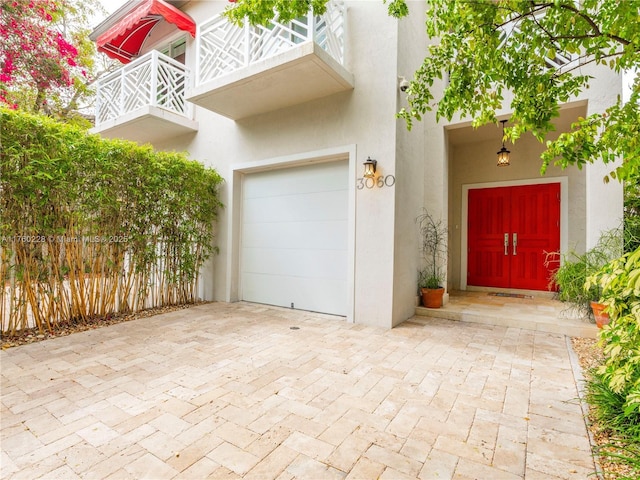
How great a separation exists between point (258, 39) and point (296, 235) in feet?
9.85

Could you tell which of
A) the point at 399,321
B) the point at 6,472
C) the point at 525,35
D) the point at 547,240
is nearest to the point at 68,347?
the point at 6,472

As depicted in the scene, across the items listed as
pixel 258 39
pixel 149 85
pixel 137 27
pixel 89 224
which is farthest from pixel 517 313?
pixel 137 27

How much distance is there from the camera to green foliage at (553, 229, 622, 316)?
395 centimetres

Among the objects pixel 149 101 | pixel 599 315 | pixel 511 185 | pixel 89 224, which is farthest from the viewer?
pixel 511 185

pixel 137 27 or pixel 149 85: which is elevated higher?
pixel 137 27

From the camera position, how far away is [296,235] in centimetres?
520

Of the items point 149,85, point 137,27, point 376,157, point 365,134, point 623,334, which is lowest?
point 623,334

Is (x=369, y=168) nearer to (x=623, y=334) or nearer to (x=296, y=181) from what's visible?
(x=296, y=181)

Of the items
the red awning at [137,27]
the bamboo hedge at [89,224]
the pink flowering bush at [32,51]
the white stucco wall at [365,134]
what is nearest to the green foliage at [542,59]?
the white stucco wall at [365,134]

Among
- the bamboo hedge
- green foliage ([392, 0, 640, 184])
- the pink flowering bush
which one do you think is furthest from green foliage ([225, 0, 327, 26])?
the pink flowering bush

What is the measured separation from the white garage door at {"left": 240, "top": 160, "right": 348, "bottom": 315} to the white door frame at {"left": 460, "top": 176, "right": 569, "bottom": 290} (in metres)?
3.76

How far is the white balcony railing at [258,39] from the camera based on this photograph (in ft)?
14.1

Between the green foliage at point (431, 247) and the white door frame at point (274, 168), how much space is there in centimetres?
139

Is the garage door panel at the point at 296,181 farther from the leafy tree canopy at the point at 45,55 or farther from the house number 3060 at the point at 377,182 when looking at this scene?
the leafy tree canopy at the point at 45,55
